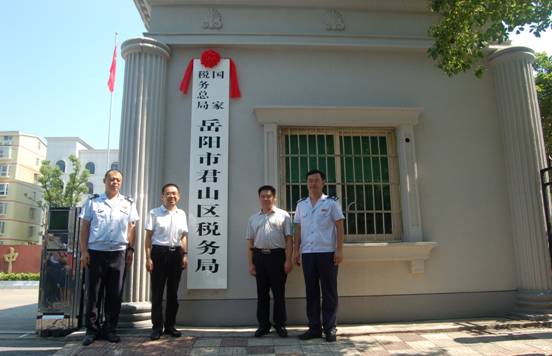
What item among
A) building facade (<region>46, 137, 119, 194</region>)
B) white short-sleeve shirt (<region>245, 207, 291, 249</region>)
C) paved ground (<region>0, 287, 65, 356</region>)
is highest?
building facade (<region>46, 137, 119, 194</region>)

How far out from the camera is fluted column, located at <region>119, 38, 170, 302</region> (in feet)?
14.5

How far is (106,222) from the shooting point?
12.5 ft

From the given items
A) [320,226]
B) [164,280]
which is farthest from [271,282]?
[164,280]

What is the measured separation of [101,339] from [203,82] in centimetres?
314

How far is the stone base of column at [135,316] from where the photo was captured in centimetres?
415

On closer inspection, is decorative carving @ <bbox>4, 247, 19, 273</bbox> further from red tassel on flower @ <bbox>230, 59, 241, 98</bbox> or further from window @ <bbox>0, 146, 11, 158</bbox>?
window @ <bbox>0, 146, 11, 158</bbox>

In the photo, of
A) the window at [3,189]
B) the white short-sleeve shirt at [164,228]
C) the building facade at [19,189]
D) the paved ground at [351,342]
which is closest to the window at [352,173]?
the paved ground at [351,342]

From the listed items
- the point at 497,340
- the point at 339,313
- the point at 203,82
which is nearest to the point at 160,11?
the point at 203,82

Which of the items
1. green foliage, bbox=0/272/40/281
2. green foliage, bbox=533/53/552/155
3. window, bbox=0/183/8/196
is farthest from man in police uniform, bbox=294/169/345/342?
window, bbox=0/183/8/196

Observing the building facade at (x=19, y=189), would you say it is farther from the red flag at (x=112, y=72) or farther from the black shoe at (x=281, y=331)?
the black shoe at (x=281, y=331)

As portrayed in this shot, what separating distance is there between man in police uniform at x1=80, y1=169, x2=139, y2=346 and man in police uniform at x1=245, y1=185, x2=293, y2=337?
51.9 inches

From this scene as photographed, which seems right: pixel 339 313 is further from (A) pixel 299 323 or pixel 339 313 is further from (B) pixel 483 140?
(B) pixel 483 140

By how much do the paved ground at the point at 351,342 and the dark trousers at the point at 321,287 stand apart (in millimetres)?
205

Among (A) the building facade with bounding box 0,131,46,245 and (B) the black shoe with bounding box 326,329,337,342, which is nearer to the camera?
(B) the black shoe with bounding box 326,329,337,342
